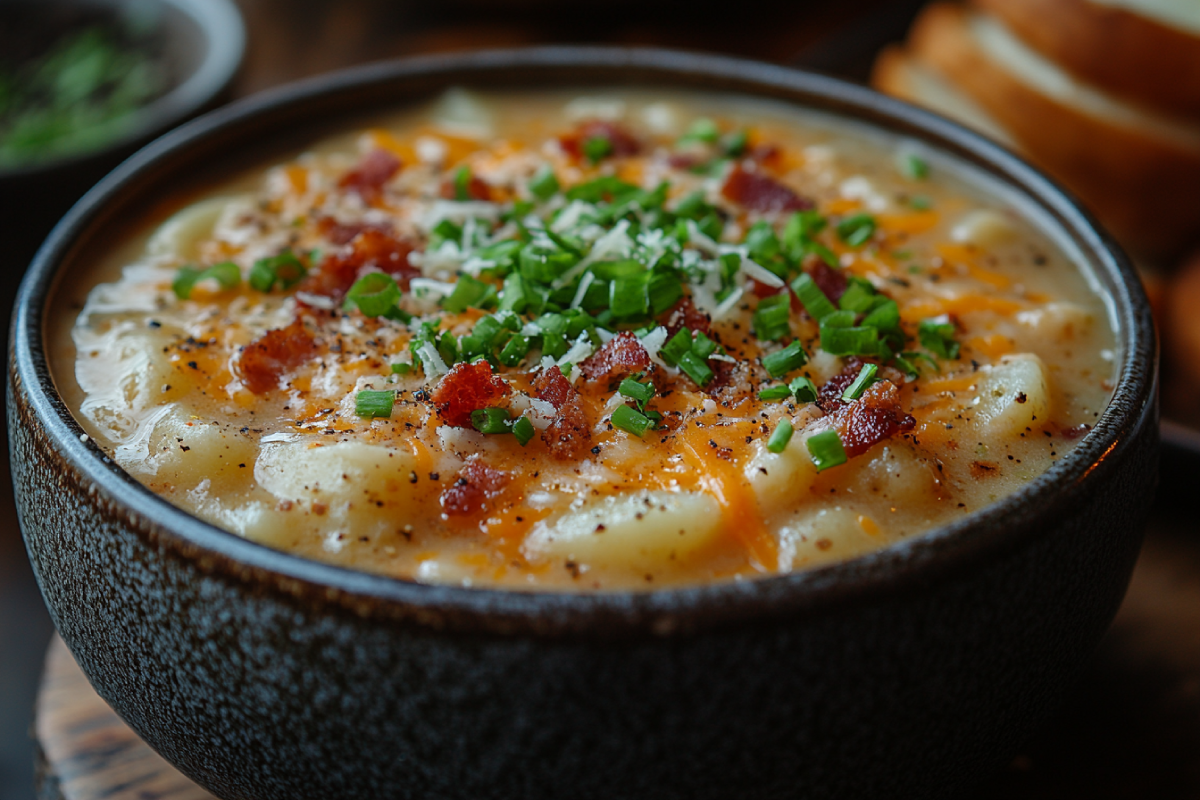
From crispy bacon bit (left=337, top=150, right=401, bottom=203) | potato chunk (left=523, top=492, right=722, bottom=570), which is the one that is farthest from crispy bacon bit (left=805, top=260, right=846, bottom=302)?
crispy bacon bit (left=337, top=150, right=401, bottom=203)

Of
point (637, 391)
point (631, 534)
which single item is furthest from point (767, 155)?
point (631, 534)

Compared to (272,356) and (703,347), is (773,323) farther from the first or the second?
(272,356)

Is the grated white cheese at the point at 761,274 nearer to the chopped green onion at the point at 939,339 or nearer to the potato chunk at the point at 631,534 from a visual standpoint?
the chopped green onion at the point at 939,339

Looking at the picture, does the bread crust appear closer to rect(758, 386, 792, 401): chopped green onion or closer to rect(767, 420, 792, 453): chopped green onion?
rect(758, 386, 792, 401): chopped green onion

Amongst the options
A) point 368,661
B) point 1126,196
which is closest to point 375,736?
point 368,661

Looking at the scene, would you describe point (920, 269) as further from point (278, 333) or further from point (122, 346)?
point (122, 346)
